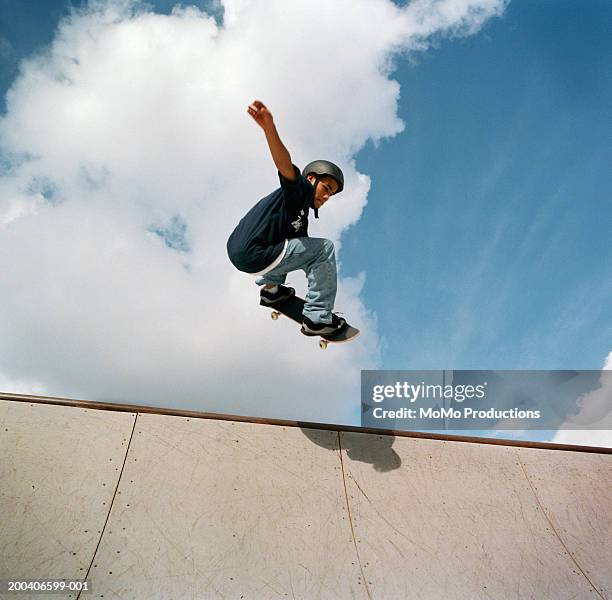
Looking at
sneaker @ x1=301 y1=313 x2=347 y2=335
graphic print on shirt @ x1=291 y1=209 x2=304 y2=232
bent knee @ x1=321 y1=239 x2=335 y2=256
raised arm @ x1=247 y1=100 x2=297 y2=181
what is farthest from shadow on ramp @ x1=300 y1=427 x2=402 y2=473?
raised arm @ x1=247 y1=100 x2=297 y2=181

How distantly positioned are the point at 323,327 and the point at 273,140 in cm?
155

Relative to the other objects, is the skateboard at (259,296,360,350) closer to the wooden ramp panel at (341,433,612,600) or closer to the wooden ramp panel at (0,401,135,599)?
the wooden ramp panel at (341,433,612,600)

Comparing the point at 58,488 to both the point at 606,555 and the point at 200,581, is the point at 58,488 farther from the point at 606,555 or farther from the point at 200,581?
the point at 606,555

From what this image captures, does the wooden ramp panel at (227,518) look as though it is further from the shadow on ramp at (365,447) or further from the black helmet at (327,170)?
the black helmet at (327,170)

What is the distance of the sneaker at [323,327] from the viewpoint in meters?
3.78

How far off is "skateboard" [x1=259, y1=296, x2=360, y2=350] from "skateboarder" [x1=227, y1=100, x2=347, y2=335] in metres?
0.09

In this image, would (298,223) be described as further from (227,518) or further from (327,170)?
(227,518)

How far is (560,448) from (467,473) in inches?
62.2

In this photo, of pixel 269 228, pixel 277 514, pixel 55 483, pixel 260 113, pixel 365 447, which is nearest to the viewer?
pixel 260 113

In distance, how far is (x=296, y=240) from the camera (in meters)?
3.61

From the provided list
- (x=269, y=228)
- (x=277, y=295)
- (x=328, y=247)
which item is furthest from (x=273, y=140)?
(x=277, y=295)

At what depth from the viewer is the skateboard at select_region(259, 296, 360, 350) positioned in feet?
12.9

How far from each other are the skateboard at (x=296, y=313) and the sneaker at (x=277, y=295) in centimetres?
3

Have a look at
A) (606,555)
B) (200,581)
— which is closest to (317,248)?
(200,581)
